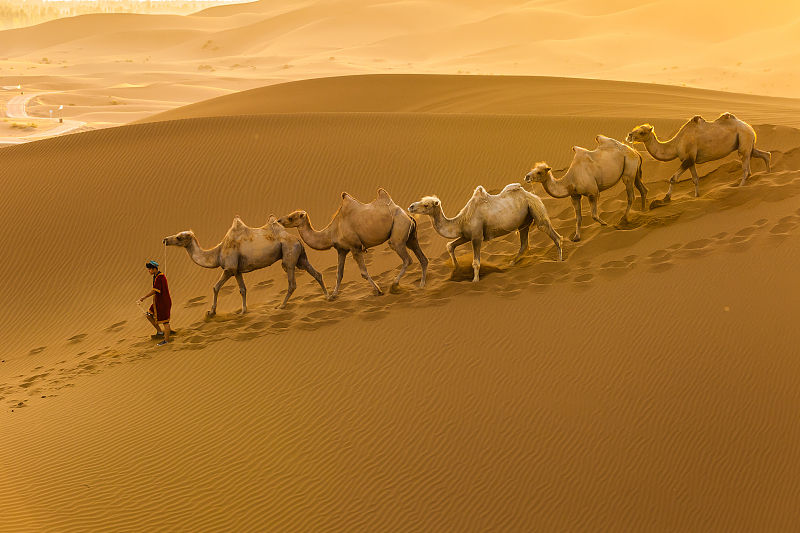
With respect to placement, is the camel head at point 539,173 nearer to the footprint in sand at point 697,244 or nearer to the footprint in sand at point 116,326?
the footprint in sand at point 697,244

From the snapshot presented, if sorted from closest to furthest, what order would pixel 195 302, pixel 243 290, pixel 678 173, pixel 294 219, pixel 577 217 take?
pixel 294 219
pixel 243 290
pixel 577 217
pixel 678 173
pixel 195 302

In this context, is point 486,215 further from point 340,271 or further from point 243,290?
point 243,290

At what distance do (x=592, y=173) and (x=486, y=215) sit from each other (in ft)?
6.43

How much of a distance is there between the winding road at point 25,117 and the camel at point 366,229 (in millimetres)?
27793

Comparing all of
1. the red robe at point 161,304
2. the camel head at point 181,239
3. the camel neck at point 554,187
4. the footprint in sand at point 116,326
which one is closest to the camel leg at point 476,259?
the camel neck at point 554,187

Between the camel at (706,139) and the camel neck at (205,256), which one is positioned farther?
the camel at (706,139)

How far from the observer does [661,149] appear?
1349 centimetres

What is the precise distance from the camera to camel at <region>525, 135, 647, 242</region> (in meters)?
12.7

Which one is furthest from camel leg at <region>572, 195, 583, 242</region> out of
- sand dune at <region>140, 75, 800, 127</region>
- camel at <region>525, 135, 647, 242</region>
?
sand dune at <region>140, 75, 800, 127</region>

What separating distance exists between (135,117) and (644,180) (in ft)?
112

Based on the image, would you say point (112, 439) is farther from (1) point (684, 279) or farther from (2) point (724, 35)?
(2) point (724, 35)

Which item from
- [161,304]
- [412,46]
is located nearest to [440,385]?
[161,304]

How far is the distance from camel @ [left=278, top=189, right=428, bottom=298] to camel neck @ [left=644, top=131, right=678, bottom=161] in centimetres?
399

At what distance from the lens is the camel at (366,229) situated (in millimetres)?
11852
